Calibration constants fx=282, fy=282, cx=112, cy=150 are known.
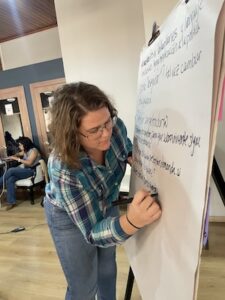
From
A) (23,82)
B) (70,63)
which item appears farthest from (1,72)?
(70,63)

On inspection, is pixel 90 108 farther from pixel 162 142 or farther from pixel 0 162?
pixel 0 162

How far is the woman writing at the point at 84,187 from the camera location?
820 mm

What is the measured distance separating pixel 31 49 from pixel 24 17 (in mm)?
579

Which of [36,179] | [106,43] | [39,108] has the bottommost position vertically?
[36,179]

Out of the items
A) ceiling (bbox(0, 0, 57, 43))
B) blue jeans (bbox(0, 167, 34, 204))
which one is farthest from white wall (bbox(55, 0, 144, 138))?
blue jeans (bbox(0, 167, 34, 204))

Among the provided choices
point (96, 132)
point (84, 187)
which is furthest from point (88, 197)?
point (96, 132)

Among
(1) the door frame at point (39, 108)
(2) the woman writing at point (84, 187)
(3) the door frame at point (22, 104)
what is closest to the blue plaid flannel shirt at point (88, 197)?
(2) the woman writing at point (84, 187)

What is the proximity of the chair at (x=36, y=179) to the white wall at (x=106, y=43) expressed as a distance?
55.8 inches

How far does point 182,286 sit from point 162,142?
34 cm

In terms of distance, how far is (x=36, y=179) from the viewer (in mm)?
4070

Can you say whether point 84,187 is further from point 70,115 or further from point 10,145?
point 10,145

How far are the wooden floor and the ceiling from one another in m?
2.71

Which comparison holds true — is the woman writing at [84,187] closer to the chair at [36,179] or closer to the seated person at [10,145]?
the chair at [36,179]

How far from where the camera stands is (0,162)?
4160 millimetres
